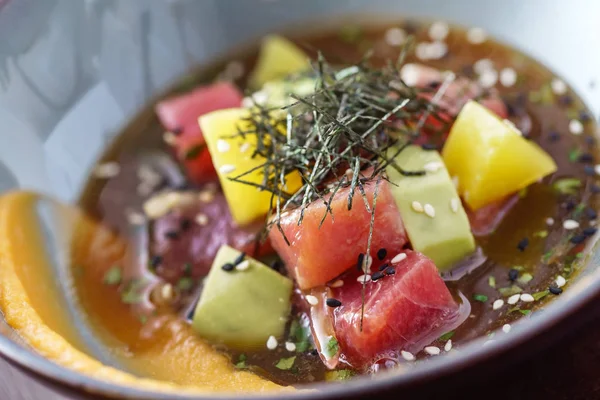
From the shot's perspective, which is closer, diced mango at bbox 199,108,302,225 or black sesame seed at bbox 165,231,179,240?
diced mango at bbox 199,108,302,225

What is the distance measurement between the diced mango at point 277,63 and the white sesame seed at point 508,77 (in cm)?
94

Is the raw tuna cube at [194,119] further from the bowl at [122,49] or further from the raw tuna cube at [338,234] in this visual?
the raw tuna cube at [338,234]

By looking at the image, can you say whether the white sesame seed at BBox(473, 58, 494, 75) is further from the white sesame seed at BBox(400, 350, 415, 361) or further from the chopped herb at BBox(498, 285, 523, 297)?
the white sesame seed at BBox(400, 350, 415, 361)

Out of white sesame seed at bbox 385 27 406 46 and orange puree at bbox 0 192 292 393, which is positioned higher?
white sesame seed at bbox 385 27 406 46

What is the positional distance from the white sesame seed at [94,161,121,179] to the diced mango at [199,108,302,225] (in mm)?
768

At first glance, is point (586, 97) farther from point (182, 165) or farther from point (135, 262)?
point (135, 262)

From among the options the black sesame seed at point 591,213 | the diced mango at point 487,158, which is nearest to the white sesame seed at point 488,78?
the diced mango at point 487,158

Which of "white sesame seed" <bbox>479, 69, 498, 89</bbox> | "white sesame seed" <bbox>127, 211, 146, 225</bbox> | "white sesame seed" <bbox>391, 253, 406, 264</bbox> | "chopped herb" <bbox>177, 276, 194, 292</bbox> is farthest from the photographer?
"white sesame seed" <bbox>479, 69, 498, 89</bbox>

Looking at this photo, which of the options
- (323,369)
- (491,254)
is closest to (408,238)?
(491,254)

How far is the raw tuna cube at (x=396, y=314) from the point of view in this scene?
6.72 ft

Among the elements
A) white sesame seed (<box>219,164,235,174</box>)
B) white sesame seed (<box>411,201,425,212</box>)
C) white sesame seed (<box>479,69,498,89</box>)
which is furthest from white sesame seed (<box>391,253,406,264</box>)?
white sesame seed (<box>479,69,498,89</box>)

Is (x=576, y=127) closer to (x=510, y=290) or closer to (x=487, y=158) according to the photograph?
(x=487, y=158)

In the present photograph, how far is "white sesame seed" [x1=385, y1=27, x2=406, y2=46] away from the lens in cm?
351

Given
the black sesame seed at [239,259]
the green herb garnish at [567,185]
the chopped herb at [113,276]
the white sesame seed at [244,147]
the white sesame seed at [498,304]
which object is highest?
the white sesame seed at [244,147]
